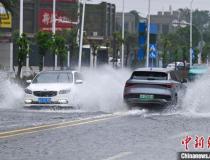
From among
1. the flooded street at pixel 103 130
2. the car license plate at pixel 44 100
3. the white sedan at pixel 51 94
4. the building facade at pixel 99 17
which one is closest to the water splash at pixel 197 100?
the flooded street at pixel 103 130

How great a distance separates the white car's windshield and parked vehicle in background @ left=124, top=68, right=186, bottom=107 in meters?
3.28

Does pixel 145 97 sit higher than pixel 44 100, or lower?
higher

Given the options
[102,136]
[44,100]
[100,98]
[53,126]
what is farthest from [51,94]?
[102,136]

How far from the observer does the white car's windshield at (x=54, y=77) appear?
3003cm

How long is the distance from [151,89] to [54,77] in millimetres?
4770

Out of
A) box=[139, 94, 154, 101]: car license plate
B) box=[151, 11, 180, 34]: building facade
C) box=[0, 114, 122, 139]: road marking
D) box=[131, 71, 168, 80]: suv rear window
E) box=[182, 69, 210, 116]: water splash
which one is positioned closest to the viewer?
box=[0, 114, 122, 139]: road marking

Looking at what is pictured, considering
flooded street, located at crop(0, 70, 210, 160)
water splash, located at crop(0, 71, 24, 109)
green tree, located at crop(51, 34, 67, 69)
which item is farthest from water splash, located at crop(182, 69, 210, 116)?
green tree, located at crop(51, 34, 67, 69)

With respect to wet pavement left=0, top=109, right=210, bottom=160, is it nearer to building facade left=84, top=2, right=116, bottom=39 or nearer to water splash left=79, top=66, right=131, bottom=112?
water splash left=79, top=66, right=131, bottom=112

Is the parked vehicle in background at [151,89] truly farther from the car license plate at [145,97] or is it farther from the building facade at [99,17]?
the building facade at [99,17]

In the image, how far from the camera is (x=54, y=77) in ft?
99.5

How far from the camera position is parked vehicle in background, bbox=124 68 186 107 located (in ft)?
89.4

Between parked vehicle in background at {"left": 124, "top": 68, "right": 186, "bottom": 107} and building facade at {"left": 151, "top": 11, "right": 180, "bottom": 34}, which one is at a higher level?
building facade at {"left": 151, "top": 11, "right": 180, "bottom": 34}

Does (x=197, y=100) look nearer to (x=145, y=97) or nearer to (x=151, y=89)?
(x=151, y=89)

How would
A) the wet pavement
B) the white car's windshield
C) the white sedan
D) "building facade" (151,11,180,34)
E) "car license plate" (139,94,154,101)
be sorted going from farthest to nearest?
"building facade" (151,11,180,34)
the white car's windshield
the white sedan
"car license plate" (139,94,154,101)
the wet pavement
